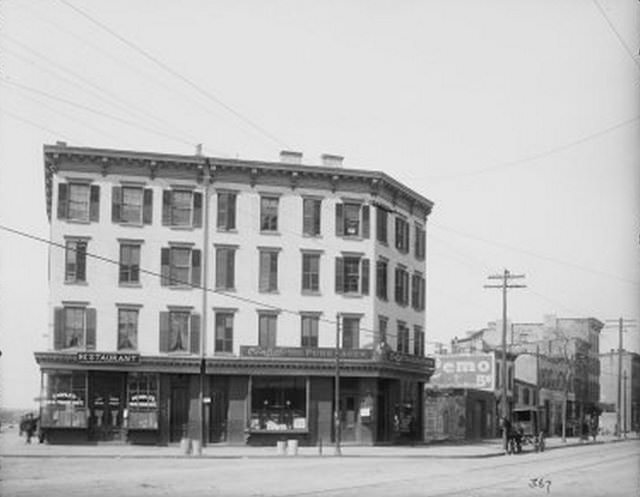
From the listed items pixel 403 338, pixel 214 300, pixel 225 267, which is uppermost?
pixel 225 267

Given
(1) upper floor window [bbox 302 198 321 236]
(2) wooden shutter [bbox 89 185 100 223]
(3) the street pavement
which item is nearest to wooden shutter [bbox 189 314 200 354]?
(2) wooden shutter [bbox 89 185 100 223]

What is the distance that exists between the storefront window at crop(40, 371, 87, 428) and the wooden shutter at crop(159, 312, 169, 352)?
13.7 feet

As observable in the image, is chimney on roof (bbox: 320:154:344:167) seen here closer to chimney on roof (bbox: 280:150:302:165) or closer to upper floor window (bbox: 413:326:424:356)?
chimney on roof (bbox: 280:150:302:165)

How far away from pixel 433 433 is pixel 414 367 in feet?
31.5

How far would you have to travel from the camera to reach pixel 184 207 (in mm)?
54406

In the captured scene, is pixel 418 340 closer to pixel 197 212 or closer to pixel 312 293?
pixel 312 293

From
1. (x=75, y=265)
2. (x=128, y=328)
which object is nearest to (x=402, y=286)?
(x=128, y=328)

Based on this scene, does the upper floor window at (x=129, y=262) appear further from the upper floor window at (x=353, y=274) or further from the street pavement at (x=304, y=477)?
the street pavement at (x=304, y=477)

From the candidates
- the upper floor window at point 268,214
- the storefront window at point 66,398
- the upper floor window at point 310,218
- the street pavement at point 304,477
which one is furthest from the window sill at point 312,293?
the street pavement at point 304,477

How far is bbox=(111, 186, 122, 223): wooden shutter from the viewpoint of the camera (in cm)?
5322

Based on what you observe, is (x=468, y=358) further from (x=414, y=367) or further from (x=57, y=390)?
(x=57, y=390)

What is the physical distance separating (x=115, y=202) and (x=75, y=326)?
670cm

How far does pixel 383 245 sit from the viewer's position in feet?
191

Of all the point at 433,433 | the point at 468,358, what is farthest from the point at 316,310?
the point at 468,358
